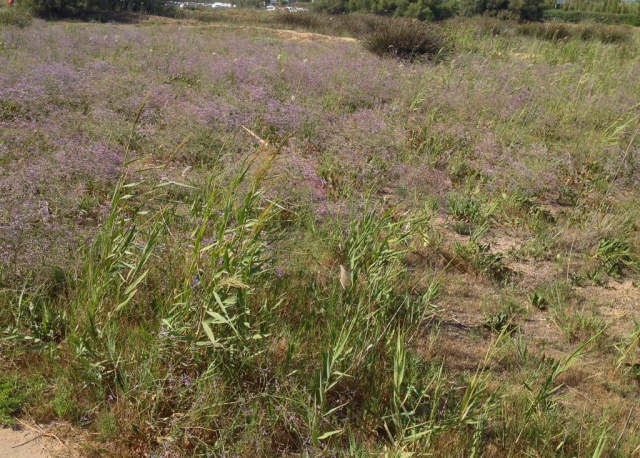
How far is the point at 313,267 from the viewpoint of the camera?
3635 millimetres

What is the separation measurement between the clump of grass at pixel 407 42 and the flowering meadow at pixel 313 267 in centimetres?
288

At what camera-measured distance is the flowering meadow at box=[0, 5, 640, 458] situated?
7.95 feet

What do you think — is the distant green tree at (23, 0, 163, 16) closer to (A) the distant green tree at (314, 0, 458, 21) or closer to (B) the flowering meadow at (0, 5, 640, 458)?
(A) the distant green tree at (314, 0, 458, 21)

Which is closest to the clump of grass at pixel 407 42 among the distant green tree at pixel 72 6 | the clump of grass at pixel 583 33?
the clump of grass at pixel 583 33

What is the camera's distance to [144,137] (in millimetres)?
5320

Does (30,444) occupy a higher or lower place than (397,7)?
lower

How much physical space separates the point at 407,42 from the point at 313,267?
25.9 ft

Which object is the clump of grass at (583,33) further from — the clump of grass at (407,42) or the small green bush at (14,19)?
the small green bush at (14,19)

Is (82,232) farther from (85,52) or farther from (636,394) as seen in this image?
(85,52)

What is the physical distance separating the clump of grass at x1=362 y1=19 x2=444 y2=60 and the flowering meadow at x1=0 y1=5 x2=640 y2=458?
2.88 meters

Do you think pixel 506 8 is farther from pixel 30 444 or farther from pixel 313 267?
pixel 30 444

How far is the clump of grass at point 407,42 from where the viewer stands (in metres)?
10.3

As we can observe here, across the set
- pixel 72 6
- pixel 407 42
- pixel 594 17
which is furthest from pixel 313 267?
pixel 594 17

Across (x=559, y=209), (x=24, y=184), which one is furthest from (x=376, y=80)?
(x=24, y=184)
